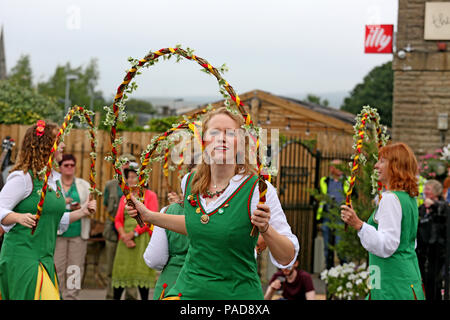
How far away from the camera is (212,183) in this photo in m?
3.59

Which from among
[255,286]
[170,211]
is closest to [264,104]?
[170,211]

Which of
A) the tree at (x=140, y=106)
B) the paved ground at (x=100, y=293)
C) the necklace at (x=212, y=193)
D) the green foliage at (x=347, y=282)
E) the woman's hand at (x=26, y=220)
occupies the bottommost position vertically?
the paved ground at (x=100, y=293)

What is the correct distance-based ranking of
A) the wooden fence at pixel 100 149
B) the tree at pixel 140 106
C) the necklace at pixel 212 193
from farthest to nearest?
the tree at pixel 140 106
the wooden fence at pixel 100 149
the necklace at pixel 212 193

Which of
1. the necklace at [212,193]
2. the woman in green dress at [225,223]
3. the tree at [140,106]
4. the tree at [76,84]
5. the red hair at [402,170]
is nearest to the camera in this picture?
the woman in green dress at [225,223]

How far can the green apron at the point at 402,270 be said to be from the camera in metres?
4.75

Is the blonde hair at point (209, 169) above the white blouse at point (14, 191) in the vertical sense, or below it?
above

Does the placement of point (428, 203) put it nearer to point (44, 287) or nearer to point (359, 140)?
point (359, 140)

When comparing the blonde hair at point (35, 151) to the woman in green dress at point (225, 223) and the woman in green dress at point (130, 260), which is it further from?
the woman in green dress at point (130, 260)

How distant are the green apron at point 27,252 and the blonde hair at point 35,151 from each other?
0.11 meters

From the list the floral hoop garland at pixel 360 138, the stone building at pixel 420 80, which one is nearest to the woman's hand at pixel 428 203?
the floral hoop garland at pixel 360 138

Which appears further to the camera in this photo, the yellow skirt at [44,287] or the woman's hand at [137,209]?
the yellow skirt at [44,287]

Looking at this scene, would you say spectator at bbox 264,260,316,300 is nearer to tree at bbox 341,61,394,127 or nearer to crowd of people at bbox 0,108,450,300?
crowd of people at bbox 0,108,450,300

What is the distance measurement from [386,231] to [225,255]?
5.74ft

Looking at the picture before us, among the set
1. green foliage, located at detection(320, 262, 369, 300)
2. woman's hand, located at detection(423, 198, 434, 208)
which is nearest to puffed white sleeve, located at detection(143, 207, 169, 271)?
green foliage, located at detection(320, 262, 369, 300)
